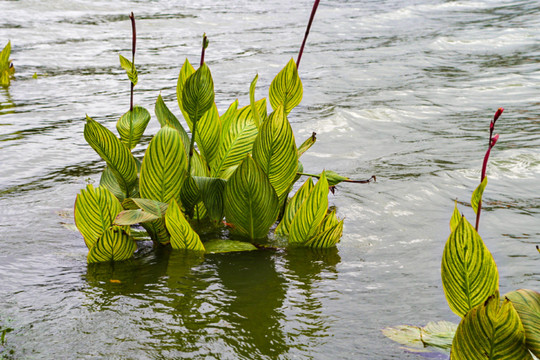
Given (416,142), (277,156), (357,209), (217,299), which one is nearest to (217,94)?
(416,142)

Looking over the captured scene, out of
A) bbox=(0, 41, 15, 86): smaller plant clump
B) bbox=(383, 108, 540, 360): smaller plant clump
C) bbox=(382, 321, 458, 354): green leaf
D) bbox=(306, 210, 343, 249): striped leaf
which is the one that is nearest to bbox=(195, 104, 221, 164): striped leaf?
bbox=(306, 210, 343, 249): striped leaf

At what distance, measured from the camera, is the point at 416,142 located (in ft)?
12.8

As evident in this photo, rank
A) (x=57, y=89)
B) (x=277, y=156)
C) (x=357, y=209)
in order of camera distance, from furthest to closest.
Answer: (x=57, y=89), (x=357, y=209), (x=277, y=156)

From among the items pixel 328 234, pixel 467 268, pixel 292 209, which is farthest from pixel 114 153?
pixel 467 268

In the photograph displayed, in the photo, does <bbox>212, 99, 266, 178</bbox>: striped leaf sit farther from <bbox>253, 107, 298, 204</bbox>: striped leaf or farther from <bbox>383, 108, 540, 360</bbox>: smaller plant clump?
<bbox>383, 108, 540, 360</bbox>: smaller plant clump

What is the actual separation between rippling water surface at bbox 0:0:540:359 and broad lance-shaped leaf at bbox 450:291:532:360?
0.98 ft

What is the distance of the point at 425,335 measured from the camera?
1.68 metres

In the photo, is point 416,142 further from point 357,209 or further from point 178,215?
point 178,215

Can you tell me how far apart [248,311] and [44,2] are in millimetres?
9949

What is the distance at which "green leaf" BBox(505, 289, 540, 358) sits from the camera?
1.31 metres

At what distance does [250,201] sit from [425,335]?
33.6 inches

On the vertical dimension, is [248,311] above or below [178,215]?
below

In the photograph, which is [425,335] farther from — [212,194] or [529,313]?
[212,194]

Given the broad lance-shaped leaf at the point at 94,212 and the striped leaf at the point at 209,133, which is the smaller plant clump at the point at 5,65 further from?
the broad lance-shaped leaf at the point at 94,212
